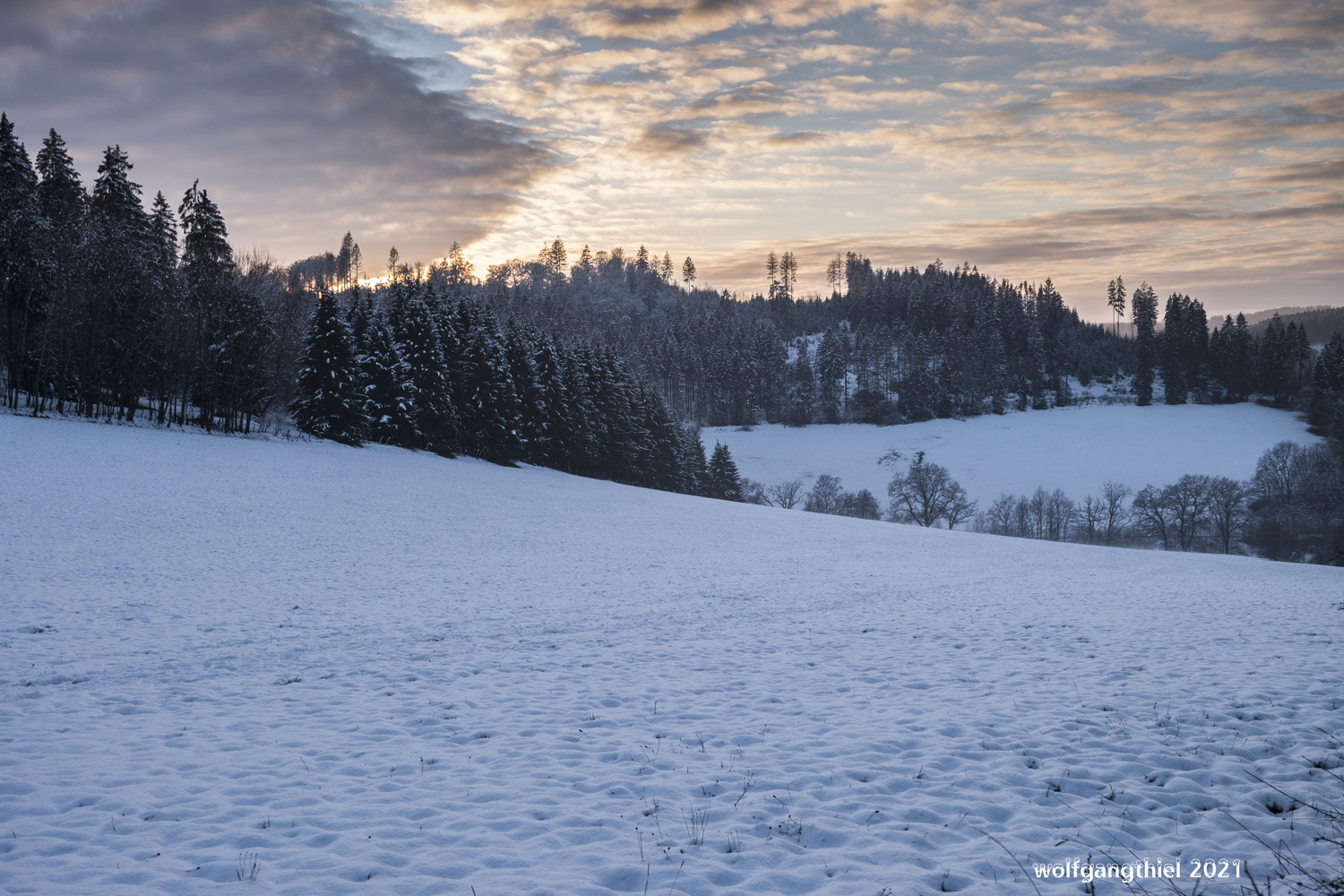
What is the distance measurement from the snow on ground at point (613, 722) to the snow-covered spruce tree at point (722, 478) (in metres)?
53.5

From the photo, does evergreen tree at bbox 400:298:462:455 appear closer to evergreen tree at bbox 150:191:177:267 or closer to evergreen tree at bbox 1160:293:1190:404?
evergreen tree at bbox 150:191:177:267

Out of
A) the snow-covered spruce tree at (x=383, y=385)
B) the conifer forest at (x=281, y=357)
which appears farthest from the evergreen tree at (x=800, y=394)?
the snow-covered spruce tree at (x=383, y=385)

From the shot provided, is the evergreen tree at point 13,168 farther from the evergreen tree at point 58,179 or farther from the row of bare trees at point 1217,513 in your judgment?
the row of bare trees at point 1217,513

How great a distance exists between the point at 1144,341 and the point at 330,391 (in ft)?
532

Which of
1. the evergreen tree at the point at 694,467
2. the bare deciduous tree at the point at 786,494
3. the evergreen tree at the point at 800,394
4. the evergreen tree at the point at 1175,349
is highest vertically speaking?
the evergreen tree at the point at 1175,349

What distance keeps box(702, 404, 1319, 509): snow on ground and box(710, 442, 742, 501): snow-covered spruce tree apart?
19158mm

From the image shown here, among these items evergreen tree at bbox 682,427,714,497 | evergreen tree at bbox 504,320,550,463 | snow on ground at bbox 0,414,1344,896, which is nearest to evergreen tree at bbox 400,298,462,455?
evergreen tree at bbox 504,320,550,463

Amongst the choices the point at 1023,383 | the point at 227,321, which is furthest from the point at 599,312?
the point at 227,321

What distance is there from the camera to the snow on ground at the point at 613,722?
18.5 feet

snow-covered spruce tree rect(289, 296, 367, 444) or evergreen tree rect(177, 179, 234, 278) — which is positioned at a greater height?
evergreen tree rect(177, 179, 234, 278)

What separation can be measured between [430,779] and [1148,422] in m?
135

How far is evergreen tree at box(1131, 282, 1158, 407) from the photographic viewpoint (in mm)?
129125

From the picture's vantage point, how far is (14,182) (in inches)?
1703

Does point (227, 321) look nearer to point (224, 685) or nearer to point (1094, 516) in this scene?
point (224, 685)
